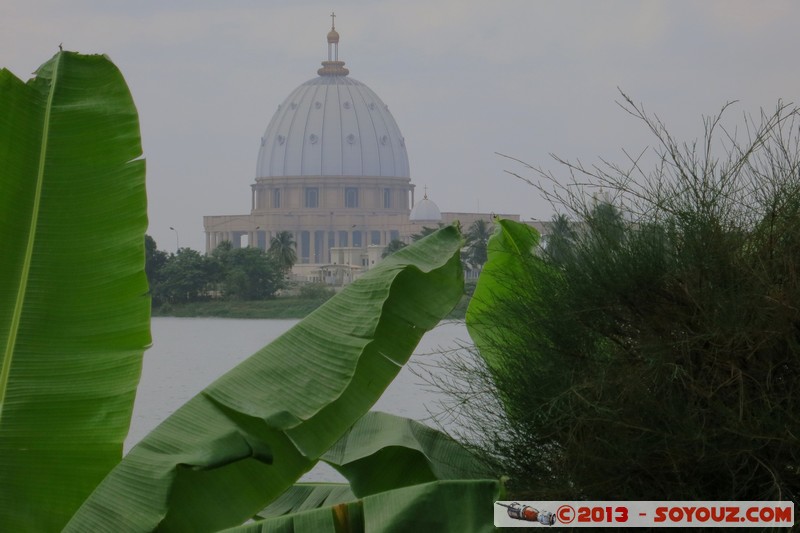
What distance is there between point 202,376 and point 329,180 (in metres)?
77.3

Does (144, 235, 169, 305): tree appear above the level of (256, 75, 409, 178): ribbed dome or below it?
below

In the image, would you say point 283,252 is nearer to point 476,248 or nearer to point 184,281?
point 184,281

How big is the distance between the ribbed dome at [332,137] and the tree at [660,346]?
8527cm

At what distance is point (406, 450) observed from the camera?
2.70 meters

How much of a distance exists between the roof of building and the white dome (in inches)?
174

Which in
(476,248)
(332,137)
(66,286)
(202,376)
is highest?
(332,137)

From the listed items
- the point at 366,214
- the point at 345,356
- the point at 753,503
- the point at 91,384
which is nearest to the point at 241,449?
the point at 345,356

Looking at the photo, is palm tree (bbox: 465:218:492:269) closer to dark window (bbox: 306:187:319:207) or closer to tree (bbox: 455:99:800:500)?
tree (bbox: 455:99:800:500)

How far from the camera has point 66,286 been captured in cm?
232

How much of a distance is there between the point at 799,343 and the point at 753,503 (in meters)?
0.43

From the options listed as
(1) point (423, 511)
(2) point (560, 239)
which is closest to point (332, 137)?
(2) point (560, 239)

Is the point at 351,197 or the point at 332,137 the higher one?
the point at 332,137

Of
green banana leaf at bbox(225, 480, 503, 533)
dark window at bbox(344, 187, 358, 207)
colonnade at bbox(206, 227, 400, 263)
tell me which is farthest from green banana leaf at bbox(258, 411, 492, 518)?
dark window at bbox(344, 187, 358, 207)

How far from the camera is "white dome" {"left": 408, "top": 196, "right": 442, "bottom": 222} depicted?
84.9 meters
